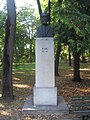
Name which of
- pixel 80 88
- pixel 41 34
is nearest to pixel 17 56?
pixel 80 88

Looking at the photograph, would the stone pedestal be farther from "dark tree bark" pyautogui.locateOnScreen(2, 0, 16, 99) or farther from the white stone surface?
"dark tree bark" pyautogui.locateOnScreen(2, 0, 16, 99)

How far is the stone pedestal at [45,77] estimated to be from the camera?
11469mm

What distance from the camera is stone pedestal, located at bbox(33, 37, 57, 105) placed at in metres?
11.5

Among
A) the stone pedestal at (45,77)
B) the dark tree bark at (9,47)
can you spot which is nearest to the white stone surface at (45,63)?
the stone pedestal at (45,77)

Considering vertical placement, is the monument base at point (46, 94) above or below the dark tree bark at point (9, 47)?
below

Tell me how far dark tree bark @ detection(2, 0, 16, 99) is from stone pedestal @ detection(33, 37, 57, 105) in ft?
6.24

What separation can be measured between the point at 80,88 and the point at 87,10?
16.7ft

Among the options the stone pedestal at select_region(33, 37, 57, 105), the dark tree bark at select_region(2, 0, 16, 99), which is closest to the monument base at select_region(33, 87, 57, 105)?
the stone pedestal at select_region(33, 37, 57, 105)

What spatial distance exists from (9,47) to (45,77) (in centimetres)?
236

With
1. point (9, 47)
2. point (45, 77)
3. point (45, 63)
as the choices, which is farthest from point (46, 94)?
point (9, 47)

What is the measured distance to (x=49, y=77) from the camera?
1153 cm

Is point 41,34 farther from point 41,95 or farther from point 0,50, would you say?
point 0,50

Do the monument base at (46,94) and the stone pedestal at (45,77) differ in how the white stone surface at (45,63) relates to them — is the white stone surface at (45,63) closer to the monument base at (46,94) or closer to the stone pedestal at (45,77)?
the stone pedestal at (45,77)

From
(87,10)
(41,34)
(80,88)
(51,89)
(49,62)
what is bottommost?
(80,88)
